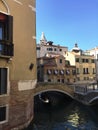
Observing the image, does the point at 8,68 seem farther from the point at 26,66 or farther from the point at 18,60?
the point at 26,66

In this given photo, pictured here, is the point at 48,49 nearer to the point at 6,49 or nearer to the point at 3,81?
the point at 6,49

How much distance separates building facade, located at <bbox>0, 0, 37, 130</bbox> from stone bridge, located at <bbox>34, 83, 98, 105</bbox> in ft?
23.1

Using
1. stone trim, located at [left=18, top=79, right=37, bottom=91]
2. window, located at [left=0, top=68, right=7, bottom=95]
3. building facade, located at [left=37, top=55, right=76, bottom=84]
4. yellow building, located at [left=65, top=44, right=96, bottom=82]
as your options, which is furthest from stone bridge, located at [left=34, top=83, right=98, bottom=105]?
yellow building, located at [left=65, top=44, right=96, bottom=82]

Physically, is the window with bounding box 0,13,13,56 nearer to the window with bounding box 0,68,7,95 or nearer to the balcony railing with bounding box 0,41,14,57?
the balcony railing with bounding box 0,41,14,57

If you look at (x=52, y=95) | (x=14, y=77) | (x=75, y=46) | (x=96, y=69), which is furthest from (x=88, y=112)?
(x=75, y=46)

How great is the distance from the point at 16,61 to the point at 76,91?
14.1 metres

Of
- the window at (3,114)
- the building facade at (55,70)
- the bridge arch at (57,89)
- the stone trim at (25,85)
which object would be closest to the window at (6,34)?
the stone trim at (25,85)

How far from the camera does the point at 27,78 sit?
12.6 m

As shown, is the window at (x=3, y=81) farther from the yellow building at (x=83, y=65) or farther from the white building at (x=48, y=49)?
the white building at (x=48, y=49)

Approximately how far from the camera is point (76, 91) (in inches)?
944

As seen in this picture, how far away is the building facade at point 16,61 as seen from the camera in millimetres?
10445

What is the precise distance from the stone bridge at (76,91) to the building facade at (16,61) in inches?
277

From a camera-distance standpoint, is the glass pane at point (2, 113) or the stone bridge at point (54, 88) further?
the stone bridge at point (54, 88)

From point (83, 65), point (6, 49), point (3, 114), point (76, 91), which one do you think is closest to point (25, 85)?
point (3, 114)
